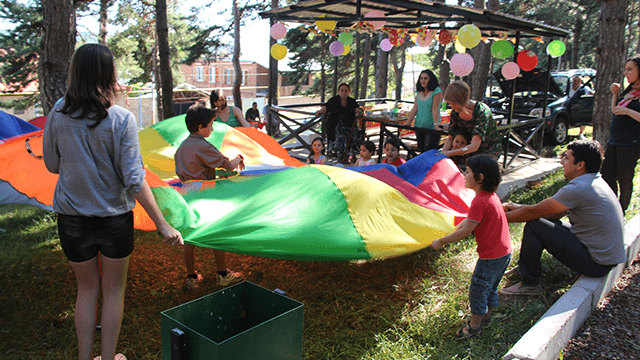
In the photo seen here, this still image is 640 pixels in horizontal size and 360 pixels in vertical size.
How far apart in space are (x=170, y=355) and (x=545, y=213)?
2814 millimetres

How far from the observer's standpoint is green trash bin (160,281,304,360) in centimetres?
192

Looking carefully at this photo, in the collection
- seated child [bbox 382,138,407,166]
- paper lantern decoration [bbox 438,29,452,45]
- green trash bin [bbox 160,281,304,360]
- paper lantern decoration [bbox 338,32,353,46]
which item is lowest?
green trash bin [bbox 160,281,304,360]

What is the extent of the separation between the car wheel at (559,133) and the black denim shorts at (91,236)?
34.3ft

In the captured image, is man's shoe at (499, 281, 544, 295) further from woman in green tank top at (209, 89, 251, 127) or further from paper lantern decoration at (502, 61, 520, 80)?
paper lantern decoration at (502, 61, 520, 80)

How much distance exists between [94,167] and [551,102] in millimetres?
11130

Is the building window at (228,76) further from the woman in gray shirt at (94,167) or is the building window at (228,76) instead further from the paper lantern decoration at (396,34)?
the woman in gray shirt at (94,167)

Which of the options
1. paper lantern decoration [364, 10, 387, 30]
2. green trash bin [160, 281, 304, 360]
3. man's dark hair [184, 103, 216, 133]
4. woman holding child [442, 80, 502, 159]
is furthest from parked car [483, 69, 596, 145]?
green trash bin [160, 281, 304, 360]

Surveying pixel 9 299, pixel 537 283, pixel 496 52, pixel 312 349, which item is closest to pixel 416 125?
pixel 496 52

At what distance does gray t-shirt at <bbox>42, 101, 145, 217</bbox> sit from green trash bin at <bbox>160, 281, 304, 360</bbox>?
2.22ft

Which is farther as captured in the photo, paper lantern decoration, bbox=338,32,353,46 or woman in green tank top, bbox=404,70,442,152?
paper lantern decoration, bbox=338,32,353,46

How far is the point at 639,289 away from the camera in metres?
3.97

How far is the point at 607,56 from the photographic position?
7328 millimetres

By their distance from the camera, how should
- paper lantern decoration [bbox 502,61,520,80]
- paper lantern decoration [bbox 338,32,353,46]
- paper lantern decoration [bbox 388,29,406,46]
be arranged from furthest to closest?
1. paper lantern decoration [bbox 338,32,353,46]
2. paper lantern decoration [bbox 388,29,406,46]
3. paper lantern decoration [bbox 502,61,520,80]

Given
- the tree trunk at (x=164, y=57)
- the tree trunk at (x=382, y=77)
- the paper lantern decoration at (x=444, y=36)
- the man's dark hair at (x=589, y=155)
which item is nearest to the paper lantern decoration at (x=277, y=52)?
the tree trunk at (x=164, y=57)
